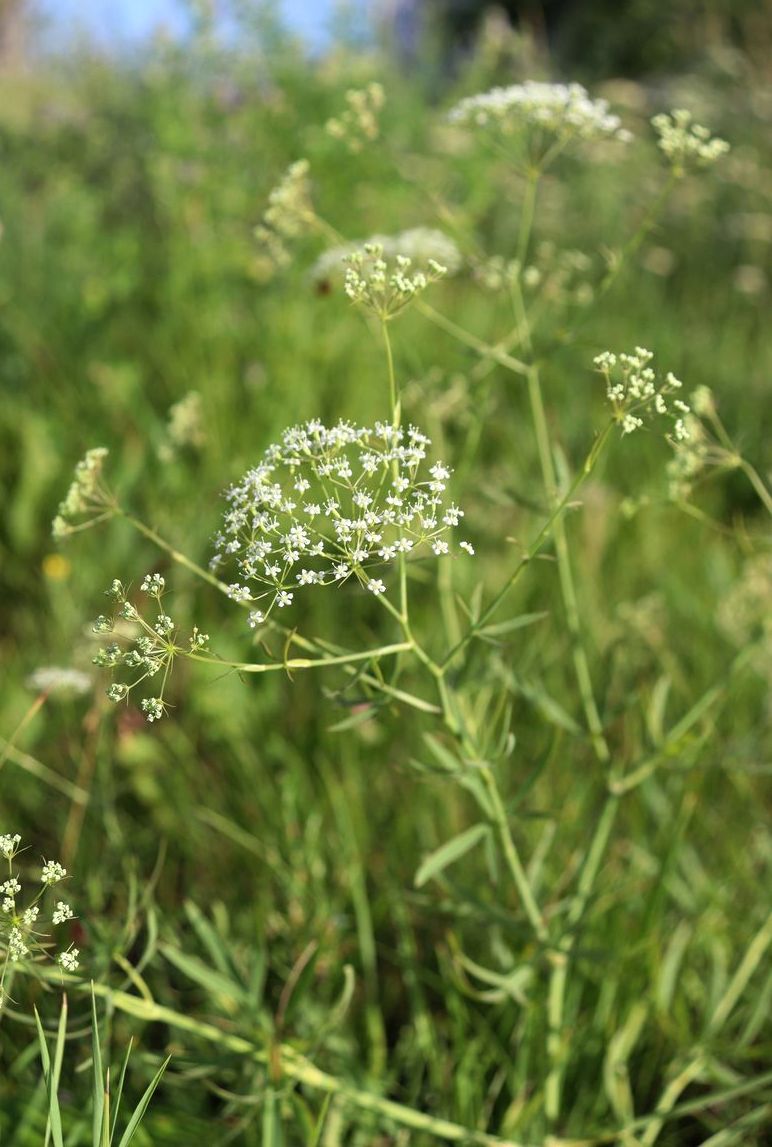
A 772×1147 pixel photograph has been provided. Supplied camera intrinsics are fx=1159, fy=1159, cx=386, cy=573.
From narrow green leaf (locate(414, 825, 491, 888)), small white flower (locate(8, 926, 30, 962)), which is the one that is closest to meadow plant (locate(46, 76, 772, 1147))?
narrow green leaf (locate(414, 825, 491, 888))

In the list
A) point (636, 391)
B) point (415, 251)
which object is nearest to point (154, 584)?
point (636, 391)

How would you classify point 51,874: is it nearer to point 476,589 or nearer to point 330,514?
point 330,514

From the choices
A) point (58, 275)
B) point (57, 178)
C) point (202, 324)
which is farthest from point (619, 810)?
point (57, 178)

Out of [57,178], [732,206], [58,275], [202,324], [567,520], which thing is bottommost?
[567,520]

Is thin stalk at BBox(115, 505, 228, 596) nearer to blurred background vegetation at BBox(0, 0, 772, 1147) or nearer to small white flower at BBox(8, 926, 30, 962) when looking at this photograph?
blurred background vegetation at BBox(0, 0, 772, 1147)

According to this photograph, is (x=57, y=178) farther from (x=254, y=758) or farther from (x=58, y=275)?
(x=254, y=758)

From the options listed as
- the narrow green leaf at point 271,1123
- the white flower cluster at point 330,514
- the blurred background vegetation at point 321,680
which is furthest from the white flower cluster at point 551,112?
the narrow green leaf at point 271,1123
